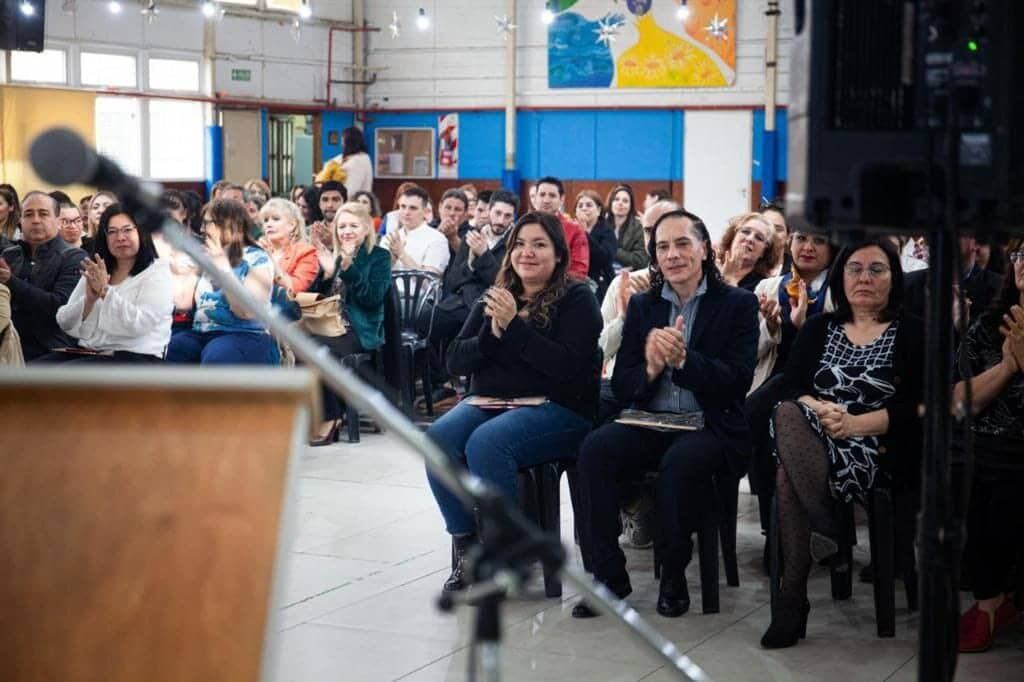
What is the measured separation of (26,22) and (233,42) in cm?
753

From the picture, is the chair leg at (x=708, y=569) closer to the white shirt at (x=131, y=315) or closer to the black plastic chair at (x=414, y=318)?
the white shirt at (x=131, y=315)

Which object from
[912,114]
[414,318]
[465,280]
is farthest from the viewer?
[414,318]

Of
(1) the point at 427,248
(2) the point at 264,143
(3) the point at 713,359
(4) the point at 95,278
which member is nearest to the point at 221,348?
(4) the point at 95,278

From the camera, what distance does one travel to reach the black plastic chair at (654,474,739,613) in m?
4.01

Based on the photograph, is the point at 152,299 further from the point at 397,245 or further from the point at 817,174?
the point at 817,174

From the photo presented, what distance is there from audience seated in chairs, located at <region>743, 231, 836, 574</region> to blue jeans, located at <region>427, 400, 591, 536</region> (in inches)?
26.0

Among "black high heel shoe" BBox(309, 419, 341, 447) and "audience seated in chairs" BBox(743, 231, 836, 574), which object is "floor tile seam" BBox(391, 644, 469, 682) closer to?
"audience seated in chairs" BBox(743, 231, 836, 574)

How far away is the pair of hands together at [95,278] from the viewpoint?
17.3ft

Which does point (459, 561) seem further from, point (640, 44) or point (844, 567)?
point (640, 44)

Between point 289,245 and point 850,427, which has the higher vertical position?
point 289,245

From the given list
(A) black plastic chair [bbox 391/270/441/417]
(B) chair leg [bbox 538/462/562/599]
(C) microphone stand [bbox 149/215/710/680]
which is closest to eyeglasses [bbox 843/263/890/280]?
(B) chair leg [bbox 538/462/562/599]

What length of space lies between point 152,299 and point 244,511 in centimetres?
400

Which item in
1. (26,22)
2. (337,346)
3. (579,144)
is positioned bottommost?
(337,346)

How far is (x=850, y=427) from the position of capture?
12.4ft
